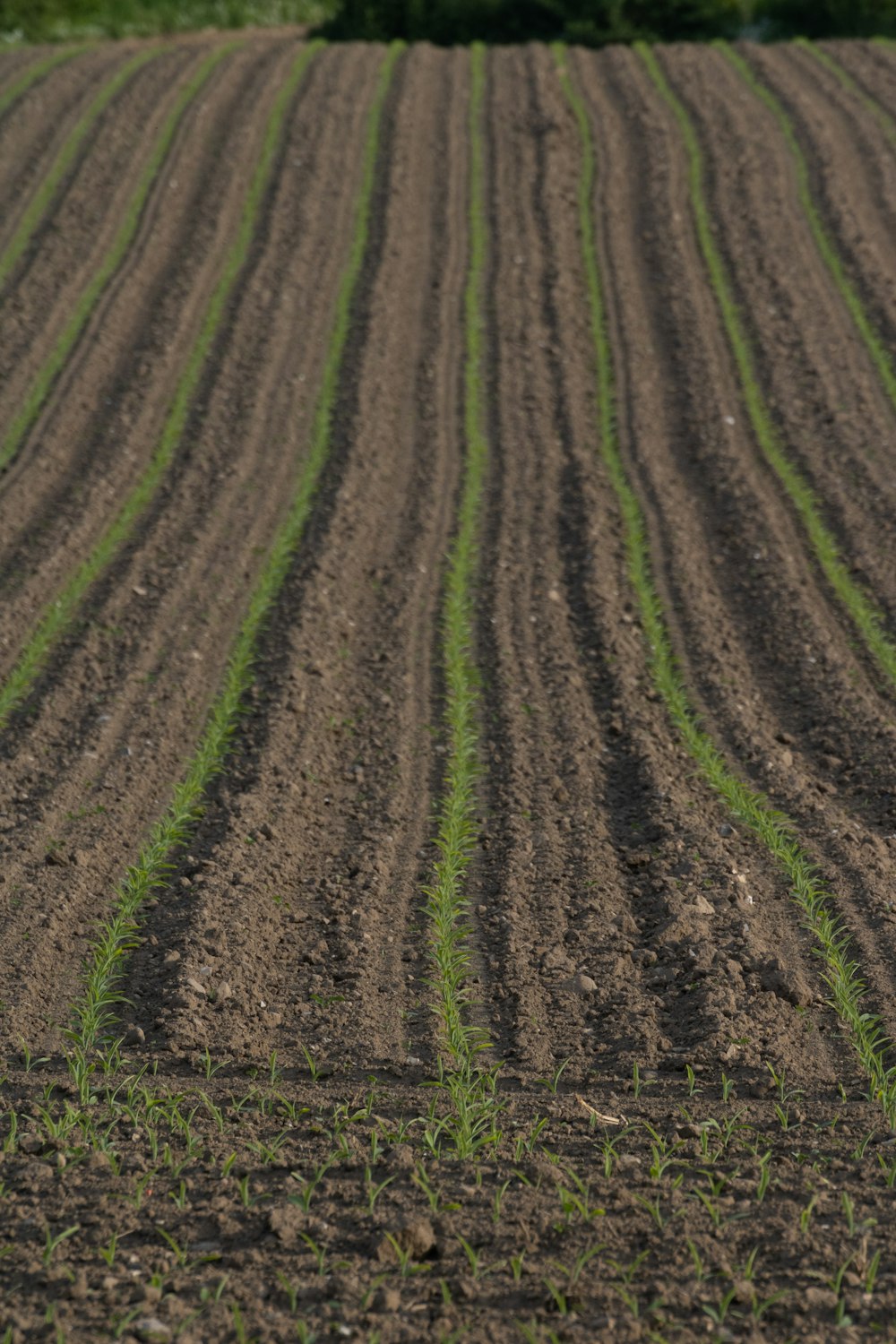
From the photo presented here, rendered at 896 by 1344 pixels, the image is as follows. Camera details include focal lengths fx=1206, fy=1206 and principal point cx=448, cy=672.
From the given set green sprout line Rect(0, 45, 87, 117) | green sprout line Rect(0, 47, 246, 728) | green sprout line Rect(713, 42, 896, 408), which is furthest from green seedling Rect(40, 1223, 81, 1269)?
green sprout line Rect(0, 45, 87, 117)

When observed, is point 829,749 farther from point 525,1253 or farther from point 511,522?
point 525,1253

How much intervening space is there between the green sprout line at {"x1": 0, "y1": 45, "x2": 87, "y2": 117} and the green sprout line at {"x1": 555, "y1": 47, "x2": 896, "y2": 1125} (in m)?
11.5

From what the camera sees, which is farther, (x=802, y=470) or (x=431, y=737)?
(x=802, y=470)

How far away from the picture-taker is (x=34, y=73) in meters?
19.9

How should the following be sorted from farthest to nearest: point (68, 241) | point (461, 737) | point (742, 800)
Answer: point (68, 241), point (461, 737), point (742, 800)

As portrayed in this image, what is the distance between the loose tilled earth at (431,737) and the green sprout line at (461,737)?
8 cm

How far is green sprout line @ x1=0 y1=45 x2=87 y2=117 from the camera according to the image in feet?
62.0

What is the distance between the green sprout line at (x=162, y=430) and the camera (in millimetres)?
8352

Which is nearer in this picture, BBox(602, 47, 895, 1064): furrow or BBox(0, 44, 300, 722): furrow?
BBox(602, 47, 895, 1064): furrow

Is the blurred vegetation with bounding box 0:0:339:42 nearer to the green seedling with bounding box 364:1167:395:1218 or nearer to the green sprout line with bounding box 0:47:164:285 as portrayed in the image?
the green sprout line with bounding box 0:47:164:285

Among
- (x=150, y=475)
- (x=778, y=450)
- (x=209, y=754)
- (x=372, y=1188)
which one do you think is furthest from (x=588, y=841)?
(x=150, y=475)

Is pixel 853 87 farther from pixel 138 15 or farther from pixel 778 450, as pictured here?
pixel 138 15

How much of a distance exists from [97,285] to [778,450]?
8.18 metres

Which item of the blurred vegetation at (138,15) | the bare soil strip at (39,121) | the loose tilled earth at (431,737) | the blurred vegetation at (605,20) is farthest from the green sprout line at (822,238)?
the blurred vegetation at (138,15)
